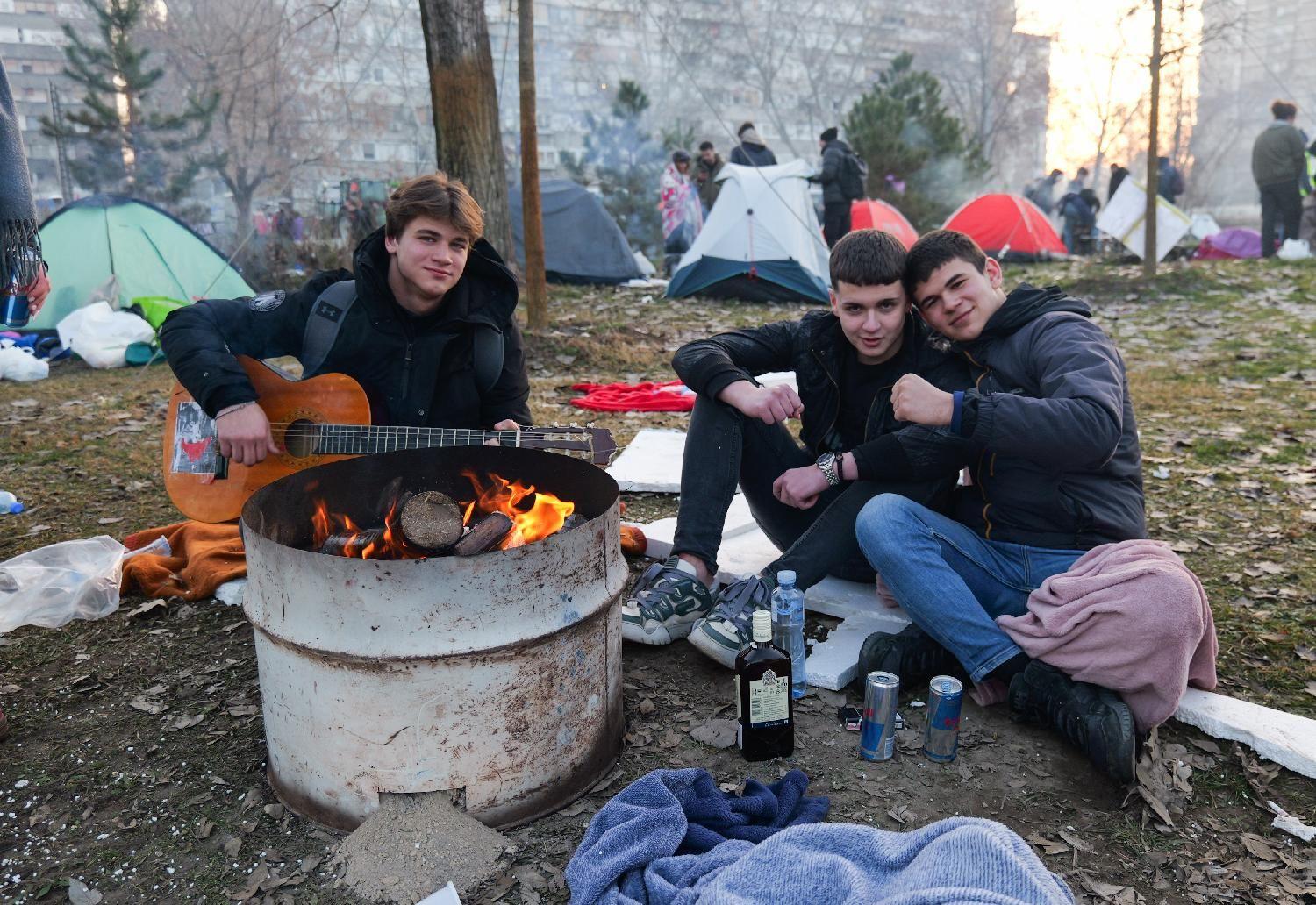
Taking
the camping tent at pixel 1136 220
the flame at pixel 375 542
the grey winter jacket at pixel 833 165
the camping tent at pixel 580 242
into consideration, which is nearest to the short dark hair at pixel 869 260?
the flame at pixel 375 542

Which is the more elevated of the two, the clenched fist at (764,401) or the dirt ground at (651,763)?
the clenched fist at (764,401)

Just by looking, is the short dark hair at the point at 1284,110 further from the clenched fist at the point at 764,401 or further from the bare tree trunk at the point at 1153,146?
the clenched fist at the point at 764,401

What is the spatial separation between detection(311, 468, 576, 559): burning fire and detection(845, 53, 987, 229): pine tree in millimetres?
18214

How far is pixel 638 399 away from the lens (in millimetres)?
6656

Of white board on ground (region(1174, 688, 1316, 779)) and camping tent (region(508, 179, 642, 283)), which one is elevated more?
camping tent (region(508, 179, 642, 283))

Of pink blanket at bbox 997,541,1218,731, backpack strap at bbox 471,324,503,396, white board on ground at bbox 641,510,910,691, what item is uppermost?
backpack strap at bbox 471,324,503,396

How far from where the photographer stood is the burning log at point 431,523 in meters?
2.47

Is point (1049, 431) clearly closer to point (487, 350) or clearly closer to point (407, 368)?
point (487, 350)

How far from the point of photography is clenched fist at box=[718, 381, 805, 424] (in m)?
3.06

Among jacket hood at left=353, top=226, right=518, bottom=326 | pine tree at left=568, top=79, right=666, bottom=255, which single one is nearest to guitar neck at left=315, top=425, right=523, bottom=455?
jacket hood at left=353, top=226, right=518, bottom=326

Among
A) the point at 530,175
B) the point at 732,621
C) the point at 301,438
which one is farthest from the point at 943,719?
the point at 530,175

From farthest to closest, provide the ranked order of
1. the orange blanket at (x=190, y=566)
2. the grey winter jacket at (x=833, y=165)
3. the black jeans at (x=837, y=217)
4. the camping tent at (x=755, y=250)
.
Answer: the black jeans at (x=837, y=217), the grey winter jacket at (x=833, y=165), the camping tent at (x=755, y=250), the orange blanket at (x=190, y=566)

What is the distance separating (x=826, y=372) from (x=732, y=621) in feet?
3.02

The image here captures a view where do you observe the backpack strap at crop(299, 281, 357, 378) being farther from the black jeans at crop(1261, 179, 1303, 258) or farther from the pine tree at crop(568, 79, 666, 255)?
the pine tree at crop(568, 79, 666, 255)
